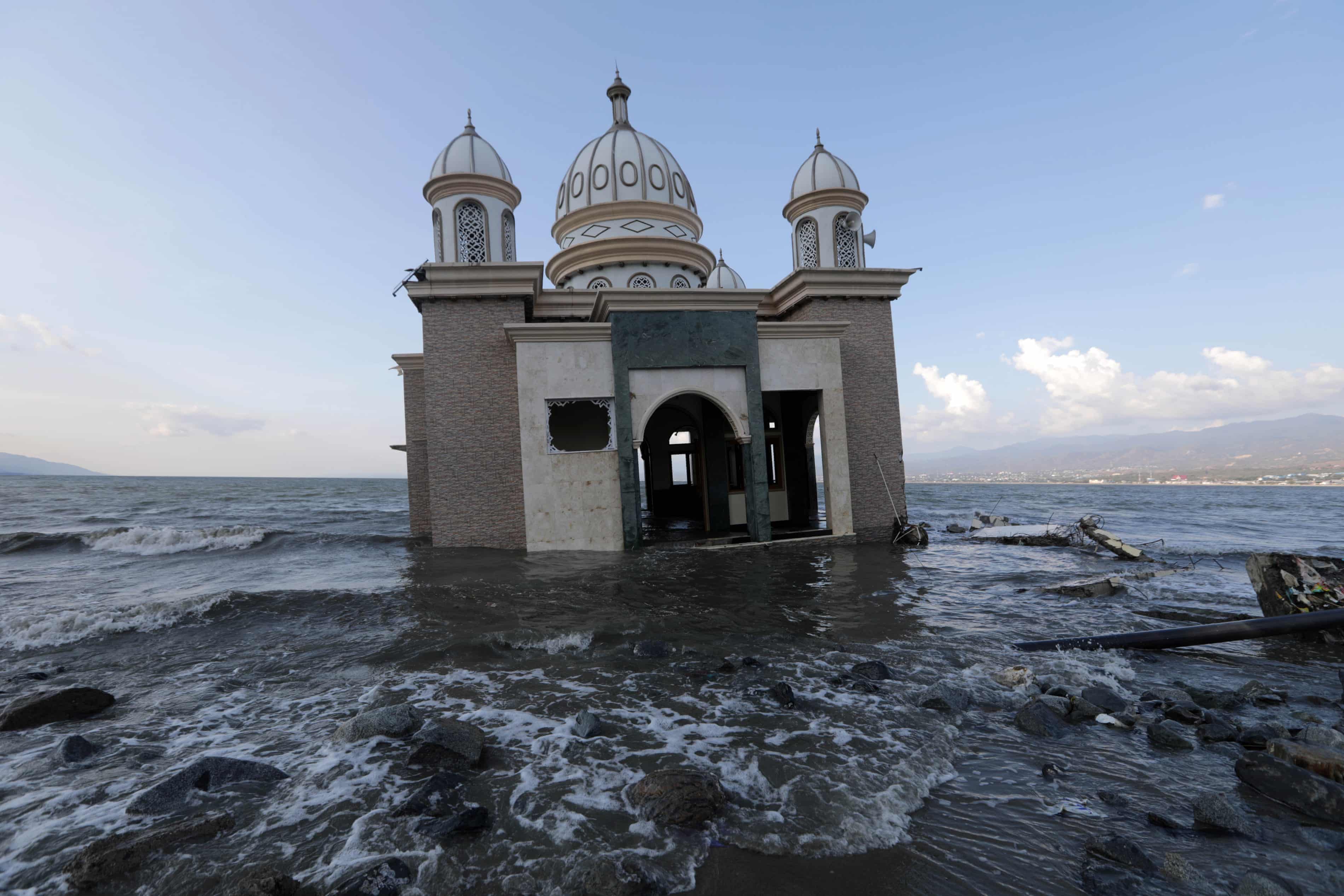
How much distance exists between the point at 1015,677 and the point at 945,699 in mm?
878

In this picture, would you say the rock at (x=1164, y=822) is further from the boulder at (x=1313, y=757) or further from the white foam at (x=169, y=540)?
the white foam at (x=169, y=540)

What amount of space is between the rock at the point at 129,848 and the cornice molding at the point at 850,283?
14318 millimetres

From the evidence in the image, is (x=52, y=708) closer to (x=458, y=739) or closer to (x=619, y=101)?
(x=458, y=739)

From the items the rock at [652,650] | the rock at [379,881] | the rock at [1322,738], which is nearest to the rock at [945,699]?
the rock at [1322,738]

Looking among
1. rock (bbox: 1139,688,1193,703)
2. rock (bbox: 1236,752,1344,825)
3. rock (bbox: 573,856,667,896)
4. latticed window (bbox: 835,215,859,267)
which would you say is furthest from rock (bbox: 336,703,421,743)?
latticed window (bbox: 835,215,859,267)

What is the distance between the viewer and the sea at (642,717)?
9.95 feet

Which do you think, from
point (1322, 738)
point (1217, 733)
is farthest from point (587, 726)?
point (1322, 738)

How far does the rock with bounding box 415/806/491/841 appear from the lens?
3225 millimetres

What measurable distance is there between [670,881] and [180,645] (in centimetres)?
728

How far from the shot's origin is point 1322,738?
395 cm

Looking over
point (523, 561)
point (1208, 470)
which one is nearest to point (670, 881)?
point (523, 561)

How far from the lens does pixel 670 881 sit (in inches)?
112

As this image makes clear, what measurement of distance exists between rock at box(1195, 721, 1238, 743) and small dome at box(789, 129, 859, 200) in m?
15.0

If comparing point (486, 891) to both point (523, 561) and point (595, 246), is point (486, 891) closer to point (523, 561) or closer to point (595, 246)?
point (523, 561)
